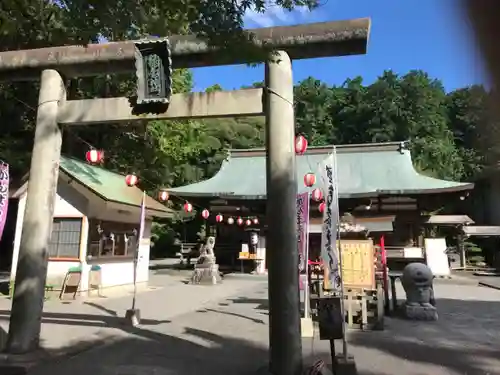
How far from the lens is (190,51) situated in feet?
20.9

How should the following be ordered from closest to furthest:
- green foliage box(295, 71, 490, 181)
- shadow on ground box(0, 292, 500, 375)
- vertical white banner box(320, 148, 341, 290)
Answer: shadow on ground box(0, 292, 500, 375) < vertical white banner box(320, 148, 341, 290) < green foliage box(295, 71, 490, 181)

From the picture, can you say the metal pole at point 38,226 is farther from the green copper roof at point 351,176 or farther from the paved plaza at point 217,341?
the green copper roof at point 351,176

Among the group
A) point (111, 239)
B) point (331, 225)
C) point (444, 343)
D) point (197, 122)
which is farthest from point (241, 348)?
point (197, 122)

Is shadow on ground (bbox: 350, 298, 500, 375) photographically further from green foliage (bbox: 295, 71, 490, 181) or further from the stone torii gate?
green foliage (bbox: 295, 71, 490, 181)

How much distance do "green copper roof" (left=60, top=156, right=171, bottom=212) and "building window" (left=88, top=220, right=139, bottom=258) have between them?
0.98 metres

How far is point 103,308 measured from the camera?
412 inches

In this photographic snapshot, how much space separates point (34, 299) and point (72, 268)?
659 cm

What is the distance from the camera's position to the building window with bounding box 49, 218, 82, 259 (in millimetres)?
12641

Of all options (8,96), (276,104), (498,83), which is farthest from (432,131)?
(498,83)

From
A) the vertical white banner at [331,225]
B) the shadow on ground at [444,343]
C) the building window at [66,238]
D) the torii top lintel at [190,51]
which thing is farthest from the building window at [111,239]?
the vertical white banner at [331,225]

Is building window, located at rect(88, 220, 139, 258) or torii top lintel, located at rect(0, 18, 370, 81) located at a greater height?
torii top lintel, located at rect(0, 18, 370, 81)

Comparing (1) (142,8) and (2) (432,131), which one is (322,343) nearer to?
(1) (142,8)

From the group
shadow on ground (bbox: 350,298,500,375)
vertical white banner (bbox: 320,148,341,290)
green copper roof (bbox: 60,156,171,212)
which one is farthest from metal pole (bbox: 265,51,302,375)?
green copper roof (bbox: 60,156,171,212)

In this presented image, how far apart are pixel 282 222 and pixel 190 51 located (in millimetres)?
2947
